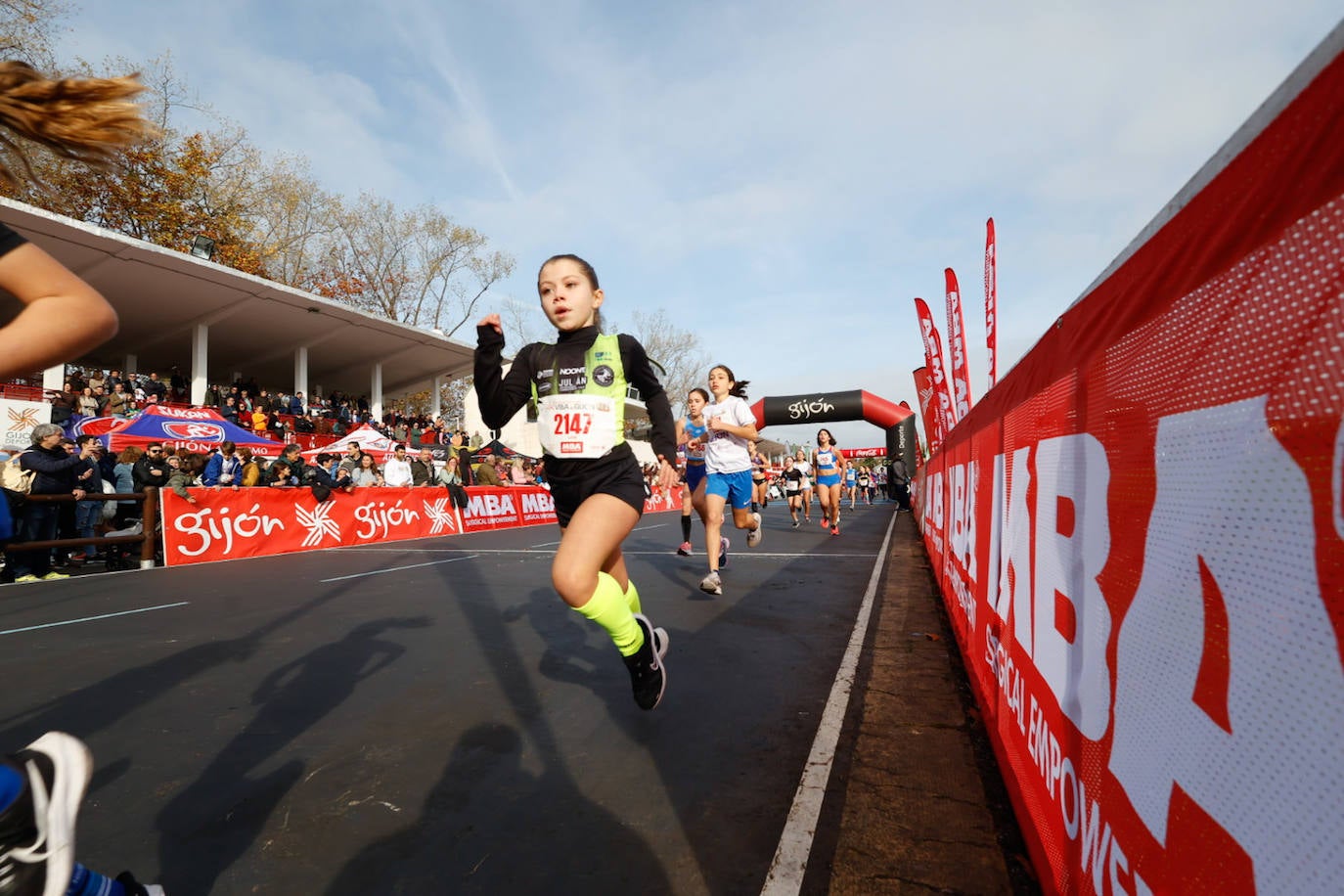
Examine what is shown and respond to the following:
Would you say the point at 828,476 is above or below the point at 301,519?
above

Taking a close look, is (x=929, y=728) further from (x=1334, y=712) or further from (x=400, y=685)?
(x=400, y=685)

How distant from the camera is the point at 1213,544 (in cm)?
92

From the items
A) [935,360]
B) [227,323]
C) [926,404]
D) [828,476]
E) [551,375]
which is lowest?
[828,476]

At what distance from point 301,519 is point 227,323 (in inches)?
643

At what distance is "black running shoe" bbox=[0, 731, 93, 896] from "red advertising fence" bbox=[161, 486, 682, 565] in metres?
6.72

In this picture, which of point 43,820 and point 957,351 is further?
point 957,351

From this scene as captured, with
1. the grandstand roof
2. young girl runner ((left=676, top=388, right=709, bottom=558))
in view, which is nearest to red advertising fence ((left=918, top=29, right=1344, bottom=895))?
young girl runner ((left=676, top=388, right=709, bottom=558))

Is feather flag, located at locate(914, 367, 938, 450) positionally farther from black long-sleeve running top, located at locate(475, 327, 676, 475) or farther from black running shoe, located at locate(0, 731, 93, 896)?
black running shoe, located at locate(0, 731, 93, 896)

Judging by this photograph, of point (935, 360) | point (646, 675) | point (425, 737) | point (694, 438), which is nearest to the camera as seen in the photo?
point (425, 737)

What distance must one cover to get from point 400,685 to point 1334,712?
10.9 ft

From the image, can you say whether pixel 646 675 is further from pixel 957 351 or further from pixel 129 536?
pixel 129 536

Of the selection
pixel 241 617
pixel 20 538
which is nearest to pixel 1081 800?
pixel 241 617

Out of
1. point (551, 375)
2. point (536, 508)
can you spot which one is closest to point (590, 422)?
point (551, 375)

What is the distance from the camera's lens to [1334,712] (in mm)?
676
